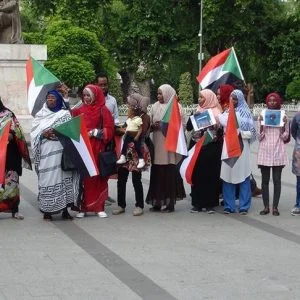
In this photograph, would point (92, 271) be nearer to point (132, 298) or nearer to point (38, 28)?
point (132, 298)

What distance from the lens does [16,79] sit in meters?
18.7

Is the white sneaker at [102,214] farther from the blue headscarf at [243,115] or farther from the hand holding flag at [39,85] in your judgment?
the blue headscarf at [243,115]

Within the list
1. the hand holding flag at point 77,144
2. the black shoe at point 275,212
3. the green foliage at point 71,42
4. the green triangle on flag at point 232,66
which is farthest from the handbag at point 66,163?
the green foliage at point 71,42

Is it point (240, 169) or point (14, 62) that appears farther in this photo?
point (14, 62)

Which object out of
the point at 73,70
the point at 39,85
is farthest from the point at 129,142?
the point at 73,70

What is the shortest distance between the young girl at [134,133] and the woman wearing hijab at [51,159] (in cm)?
81

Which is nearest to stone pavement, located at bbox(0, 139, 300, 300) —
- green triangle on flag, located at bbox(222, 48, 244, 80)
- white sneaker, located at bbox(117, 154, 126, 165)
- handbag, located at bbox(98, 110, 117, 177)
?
handbag, located at bbox(98, 110, 117, 177)

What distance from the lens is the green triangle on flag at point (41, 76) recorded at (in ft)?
31.2

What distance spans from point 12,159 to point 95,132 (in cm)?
110

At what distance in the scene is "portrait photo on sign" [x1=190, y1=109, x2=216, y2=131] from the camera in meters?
9.38

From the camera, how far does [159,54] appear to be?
45375mm

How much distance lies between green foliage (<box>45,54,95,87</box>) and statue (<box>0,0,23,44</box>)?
16.0m

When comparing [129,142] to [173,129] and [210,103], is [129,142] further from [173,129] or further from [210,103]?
[210,103]

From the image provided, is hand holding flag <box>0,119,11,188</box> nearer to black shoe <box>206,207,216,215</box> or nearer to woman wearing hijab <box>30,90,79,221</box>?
woman wearing hijab <box>30,90,79,221</box>
